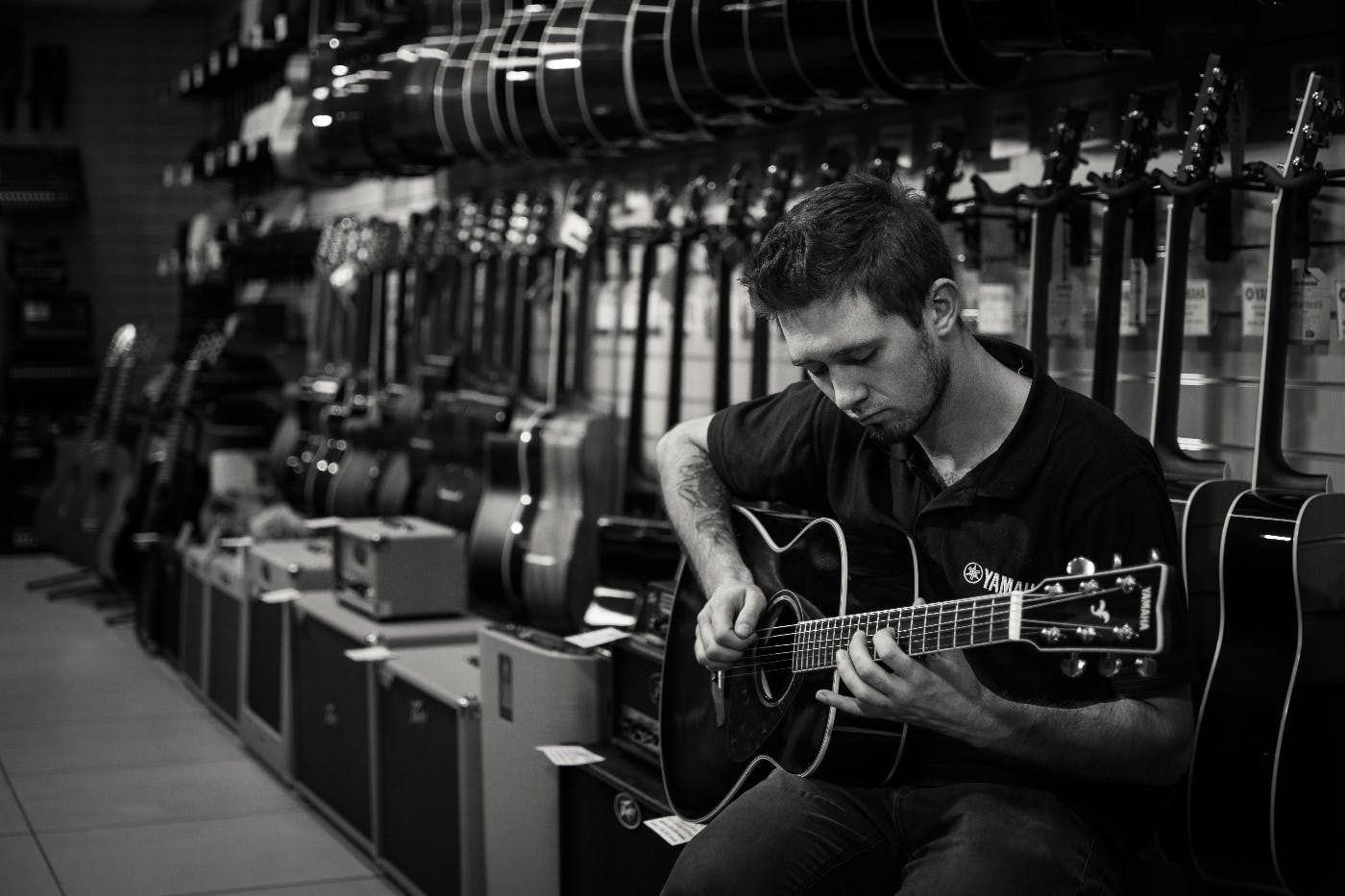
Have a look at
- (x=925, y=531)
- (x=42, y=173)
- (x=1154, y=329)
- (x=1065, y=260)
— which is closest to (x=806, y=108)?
(x=1065, y=260)

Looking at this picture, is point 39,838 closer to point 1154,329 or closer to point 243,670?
point 243,670

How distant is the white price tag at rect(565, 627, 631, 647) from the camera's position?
8.90ft

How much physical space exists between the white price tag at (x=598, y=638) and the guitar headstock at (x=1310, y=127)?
1273 millimetres

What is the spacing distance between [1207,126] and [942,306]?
669mm

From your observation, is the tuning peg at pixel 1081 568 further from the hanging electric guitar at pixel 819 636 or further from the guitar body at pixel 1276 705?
the guitar body at pixel 1276 705

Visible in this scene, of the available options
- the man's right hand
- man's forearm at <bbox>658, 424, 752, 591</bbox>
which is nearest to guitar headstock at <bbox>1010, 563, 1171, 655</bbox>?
the man's right hand

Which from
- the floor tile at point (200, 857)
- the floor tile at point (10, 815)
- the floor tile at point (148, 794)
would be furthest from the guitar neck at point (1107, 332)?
the floor tile at point (10, 815)

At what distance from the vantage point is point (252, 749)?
174 inches

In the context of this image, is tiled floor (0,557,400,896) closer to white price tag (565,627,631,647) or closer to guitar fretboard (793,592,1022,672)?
white price tag (565,627,631,647)

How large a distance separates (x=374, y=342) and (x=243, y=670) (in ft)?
4.08

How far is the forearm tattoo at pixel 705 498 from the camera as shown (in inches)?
87.7

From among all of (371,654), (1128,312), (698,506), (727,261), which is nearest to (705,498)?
(698,506)

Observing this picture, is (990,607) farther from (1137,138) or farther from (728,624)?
(1137,138)

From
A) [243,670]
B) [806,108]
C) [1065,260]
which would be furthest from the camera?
[243,670]
